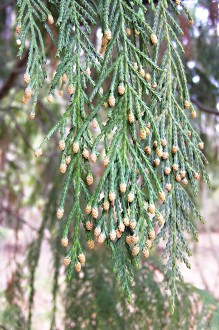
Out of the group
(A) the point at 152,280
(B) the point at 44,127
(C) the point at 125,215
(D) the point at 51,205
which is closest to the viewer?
(C) the point at 125,215

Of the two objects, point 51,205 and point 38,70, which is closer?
point 38,70

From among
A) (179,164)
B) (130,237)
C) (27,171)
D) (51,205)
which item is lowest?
(130,237)

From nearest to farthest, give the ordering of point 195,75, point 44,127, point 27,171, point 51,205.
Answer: point 51,205 → point 195,75 → point 44,127 → point 27,171

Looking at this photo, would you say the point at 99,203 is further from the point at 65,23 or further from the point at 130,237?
the point at 65,23

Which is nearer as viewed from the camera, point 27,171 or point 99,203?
point 99,203

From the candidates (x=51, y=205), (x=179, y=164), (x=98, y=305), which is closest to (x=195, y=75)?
(x=51, y=205)

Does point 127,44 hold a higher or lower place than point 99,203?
higher

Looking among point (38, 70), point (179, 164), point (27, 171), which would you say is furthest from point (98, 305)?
point (27, 171)

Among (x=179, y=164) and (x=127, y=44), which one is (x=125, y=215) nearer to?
(x=179, y=164)

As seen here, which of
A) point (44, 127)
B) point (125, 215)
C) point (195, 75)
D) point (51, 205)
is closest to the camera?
point (125, 215)
